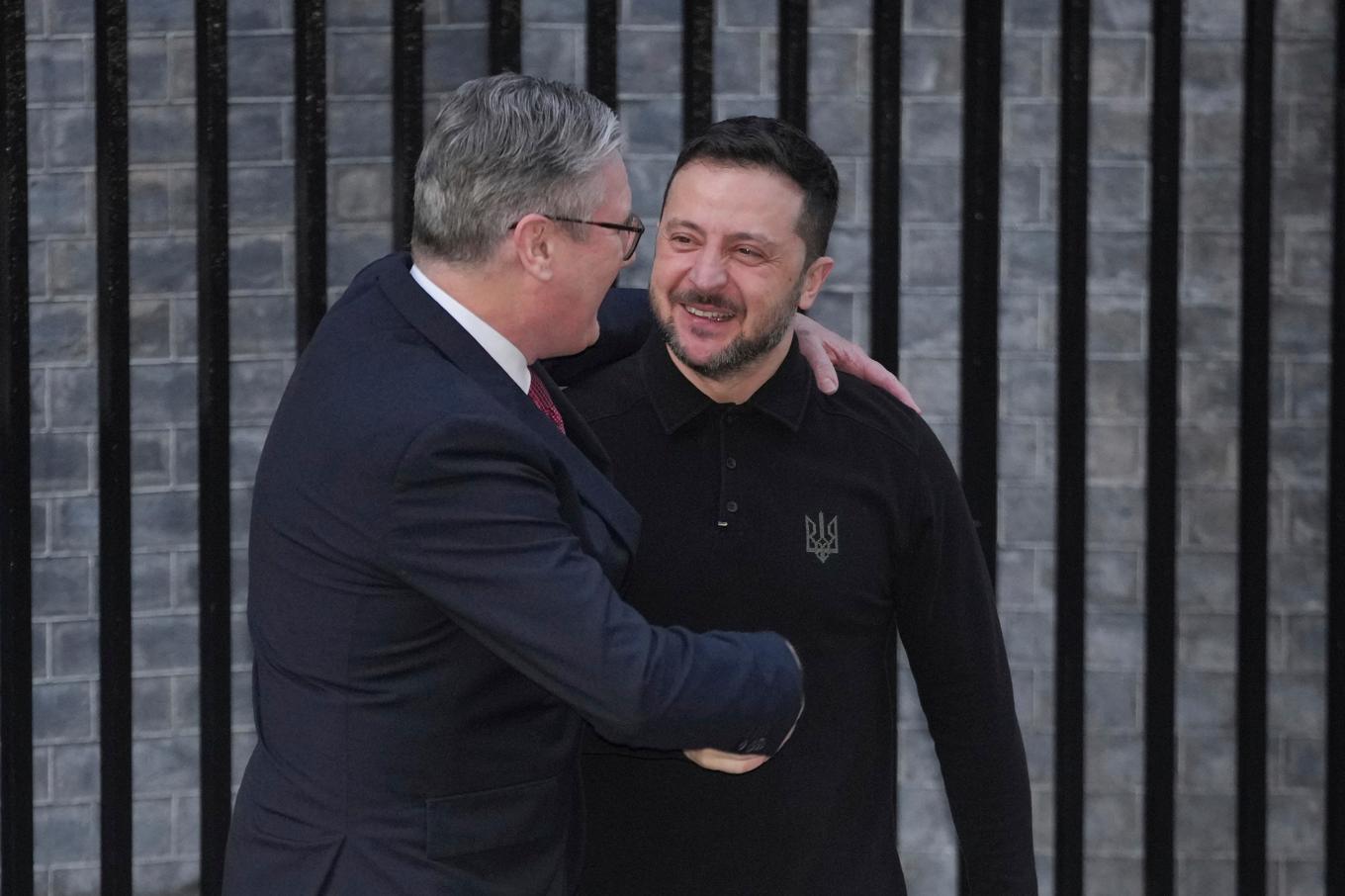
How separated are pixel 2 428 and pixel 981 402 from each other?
1.46 meters

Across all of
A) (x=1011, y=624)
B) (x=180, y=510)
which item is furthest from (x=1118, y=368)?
(x=180, y=510)

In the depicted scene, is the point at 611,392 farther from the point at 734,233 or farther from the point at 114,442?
the point at 114,442

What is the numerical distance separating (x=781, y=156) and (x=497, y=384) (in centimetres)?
52

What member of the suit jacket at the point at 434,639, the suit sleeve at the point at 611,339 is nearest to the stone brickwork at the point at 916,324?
the suit sleeve at the point at 611,339

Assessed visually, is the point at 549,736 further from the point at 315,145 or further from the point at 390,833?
the point at 315,145

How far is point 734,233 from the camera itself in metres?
2.18

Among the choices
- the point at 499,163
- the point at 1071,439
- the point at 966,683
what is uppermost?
the point at 499,163

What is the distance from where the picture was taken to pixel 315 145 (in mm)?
2762

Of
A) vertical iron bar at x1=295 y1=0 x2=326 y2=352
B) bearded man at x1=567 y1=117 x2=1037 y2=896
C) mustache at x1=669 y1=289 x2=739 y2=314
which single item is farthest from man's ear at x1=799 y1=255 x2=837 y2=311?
vertical iron bar at x1=295 y1=0 x2=326 y2=352

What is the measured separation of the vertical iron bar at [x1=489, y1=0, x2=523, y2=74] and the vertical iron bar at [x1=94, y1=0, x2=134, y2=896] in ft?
1.76

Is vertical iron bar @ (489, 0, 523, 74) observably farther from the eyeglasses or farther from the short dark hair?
the eyeglasses

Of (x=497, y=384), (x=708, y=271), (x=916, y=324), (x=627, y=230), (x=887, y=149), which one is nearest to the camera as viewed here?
(x=497, y=384)

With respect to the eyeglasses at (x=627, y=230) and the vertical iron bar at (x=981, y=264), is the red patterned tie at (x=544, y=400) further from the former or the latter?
the vertical iron bar at (x=981, y=264)

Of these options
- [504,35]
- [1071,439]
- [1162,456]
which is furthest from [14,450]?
[1162,456]
